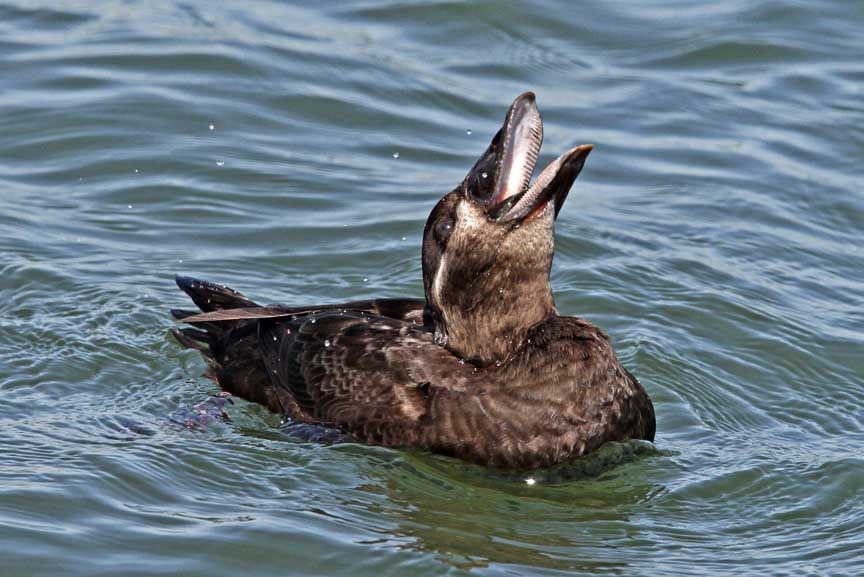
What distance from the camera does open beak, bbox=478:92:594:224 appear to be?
6.04 metres

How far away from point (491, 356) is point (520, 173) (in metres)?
0.82

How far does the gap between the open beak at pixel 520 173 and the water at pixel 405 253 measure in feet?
3.66

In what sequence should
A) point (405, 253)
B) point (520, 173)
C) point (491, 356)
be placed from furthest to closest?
1. point (405, 253)
2. point (491, 356)
3. point (520, 173)

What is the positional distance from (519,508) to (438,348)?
3.03ft

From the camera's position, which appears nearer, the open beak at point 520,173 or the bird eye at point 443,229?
the open beak at point 520,173

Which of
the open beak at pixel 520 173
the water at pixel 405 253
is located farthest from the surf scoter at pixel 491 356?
the water at pixel 405 253

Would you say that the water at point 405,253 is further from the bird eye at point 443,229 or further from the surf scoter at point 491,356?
the bird eye at point 443,229

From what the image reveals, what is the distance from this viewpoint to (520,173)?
6.30 meters

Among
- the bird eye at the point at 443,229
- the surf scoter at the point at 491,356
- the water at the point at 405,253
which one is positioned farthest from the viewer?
the bird eye at the point at 443,229

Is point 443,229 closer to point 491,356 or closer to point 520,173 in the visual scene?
point 520,173

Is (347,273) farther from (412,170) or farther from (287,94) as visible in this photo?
(287,94)

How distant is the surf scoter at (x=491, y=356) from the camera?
6.18m

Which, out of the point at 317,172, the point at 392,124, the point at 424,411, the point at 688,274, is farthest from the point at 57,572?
the point at 392,124

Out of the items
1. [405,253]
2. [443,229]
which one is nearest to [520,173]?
[443,229]
